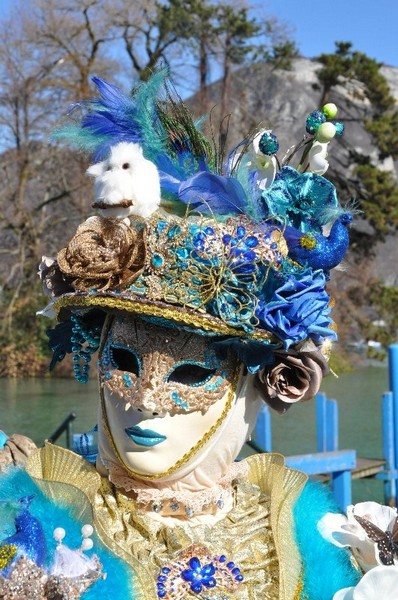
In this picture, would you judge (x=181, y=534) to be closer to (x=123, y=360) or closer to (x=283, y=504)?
(x=283, y=504)

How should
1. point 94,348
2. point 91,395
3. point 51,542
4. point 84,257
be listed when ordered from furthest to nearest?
point 91,395 → point 94,348 → point 84,257 → point 51,542

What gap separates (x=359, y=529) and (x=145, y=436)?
0.46m

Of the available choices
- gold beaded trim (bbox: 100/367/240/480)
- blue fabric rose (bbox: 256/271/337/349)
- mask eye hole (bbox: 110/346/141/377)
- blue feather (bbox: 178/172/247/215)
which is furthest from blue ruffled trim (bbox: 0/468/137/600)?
blue feather (bbox: 178/172/247/215)

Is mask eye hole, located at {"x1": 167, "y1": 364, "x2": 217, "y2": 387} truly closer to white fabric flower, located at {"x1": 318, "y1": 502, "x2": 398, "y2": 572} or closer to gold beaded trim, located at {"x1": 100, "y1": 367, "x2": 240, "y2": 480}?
gold beaded trim, located at {"x1": 100, "y1": 367, "x2": 240, "y2": 480}

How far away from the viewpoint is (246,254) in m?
1.64

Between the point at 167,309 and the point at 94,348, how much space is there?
1.06 feet

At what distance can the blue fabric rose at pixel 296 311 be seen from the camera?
1628mm

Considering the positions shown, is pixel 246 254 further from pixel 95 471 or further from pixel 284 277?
pixel 95 471

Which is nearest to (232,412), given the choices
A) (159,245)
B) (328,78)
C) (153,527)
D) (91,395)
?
(153,527)

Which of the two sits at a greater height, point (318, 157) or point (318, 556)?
point (318, 157)

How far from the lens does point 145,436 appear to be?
5.34 ft

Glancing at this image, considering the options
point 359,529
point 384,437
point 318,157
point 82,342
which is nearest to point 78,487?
point 82,342

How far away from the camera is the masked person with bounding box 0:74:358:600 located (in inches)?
63.4

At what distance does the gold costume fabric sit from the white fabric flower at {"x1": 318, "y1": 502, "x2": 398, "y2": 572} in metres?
0.10
